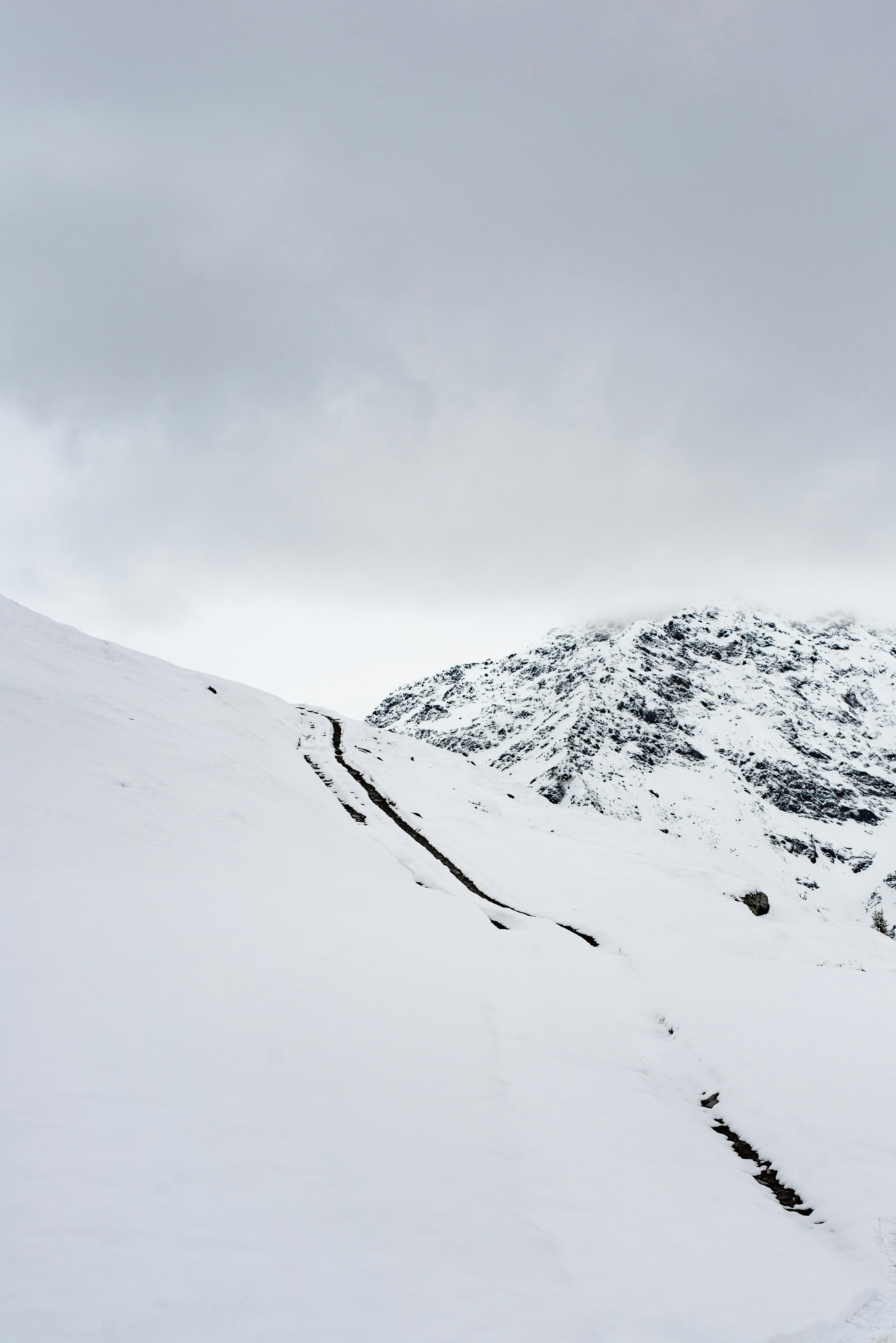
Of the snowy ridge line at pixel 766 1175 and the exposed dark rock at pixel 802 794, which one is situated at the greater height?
the exposed dark rock at pixel 802 794

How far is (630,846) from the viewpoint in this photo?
2606 centimetres

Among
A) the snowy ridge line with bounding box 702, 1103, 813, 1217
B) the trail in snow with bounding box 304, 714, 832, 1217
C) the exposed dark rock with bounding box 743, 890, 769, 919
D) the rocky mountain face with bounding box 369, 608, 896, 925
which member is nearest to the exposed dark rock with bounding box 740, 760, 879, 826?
the rocky mountain face with bounding box 369, 608, 896, 925

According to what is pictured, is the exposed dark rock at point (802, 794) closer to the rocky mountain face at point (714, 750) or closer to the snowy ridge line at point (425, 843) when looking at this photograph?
the rocky mountain face at point (714, 750)

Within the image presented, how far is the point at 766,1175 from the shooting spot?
6.24 metres

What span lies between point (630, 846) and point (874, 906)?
117 metres

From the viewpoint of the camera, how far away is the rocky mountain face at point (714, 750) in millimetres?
134000

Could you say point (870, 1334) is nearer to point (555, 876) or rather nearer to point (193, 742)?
point (555, 876)

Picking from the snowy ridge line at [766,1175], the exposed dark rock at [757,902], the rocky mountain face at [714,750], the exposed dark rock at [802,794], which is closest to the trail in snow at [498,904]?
the snowy ridge line at [766,1175]

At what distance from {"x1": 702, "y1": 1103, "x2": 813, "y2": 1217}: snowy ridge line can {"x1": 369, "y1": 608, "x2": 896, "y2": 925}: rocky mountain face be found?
4136 inches

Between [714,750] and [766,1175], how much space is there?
173 metres

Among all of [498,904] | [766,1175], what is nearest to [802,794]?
[498,904]

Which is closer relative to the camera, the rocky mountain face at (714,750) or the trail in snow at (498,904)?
the trail in snow at (498,904)

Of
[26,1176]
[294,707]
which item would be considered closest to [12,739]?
[26,1176]

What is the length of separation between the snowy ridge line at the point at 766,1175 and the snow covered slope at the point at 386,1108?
1.6 inches
